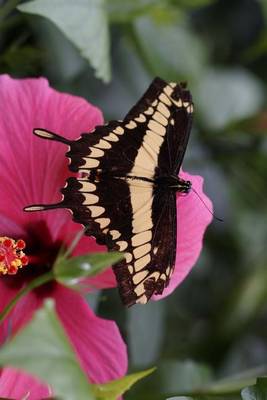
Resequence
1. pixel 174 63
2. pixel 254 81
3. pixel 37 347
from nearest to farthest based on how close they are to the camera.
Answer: pixel 37 347, pixel 174 63, pixel 254 81

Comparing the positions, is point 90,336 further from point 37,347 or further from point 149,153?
point 37,347

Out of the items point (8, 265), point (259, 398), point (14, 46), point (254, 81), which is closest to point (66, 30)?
point (14, 46)

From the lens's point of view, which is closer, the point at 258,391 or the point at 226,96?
the point at 258,391

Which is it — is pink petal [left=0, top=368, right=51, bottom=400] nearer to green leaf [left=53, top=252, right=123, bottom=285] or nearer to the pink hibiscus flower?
the pink hibiscus flower

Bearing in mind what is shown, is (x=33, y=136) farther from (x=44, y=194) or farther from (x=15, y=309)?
(x=15, y=309)

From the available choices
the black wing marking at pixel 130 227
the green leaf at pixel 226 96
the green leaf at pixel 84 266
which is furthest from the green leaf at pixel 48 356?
the green leaf at pixel 226 96

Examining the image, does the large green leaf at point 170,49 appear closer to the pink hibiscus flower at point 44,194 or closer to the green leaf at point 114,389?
the pink hibiscus flower at point 44,194

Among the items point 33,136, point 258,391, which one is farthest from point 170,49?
point 258,391
